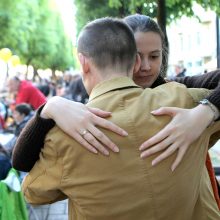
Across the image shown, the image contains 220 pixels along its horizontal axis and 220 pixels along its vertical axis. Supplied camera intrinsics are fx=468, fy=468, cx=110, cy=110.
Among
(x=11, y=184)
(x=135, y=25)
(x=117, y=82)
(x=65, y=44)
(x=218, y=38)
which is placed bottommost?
(x=65, y=44)

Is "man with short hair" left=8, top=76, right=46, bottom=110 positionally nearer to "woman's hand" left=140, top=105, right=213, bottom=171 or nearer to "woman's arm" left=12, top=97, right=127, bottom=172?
"woman's arm" left=12, top=97, right=127, bottom=172

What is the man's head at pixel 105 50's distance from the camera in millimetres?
1557

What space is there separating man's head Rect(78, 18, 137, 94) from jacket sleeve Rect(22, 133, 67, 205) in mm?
290

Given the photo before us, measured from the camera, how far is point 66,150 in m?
1.49

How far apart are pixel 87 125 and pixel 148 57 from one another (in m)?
0.58

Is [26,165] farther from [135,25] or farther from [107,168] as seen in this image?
[135,25]

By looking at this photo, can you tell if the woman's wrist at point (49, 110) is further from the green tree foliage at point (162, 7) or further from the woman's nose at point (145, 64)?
the green tree foliage at point (162, 7)

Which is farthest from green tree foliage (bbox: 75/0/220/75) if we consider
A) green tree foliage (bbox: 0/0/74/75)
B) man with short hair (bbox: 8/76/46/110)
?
green tree foliage (bbox: 0/0/74/75)

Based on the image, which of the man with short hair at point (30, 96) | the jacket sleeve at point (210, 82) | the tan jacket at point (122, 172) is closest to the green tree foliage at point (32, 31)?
the man with short hair at point (30, 96)

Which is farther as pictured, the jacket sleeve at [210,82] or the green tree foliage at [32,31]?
the green tree foliage at [32,31]

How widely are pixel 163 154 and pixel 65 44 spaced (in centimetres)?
5361

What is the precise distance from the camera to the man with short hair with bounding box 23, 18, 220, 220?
1504 mm

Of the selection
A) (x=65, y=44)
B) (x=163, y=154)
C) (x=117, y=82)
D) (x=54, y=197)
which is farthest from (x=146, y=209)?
(x=65, y=44)

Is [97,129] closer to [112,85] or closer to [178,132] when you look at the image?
[112,85]
